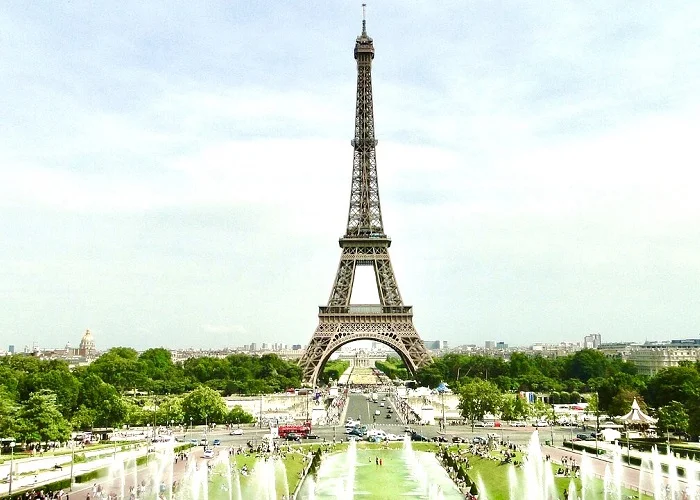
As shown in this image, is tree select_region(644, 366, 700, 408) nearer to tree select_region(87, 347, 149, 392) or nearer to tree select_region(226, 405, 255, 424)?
tree select_region(226, 405, 255, 424)

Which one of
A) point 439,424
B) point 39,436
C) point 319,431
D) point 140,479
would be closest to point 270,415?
point 319,431

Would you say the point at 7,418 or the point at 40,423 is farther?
the point at 40,423

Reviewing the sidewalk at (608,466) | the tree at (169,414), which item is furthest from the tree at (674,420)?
the tree at (169,414)

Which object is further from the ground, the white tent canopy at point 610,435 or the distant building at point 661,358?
the distant building at point 661,358

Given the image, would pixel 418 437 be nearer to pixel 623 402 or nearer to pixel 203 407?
pixel 203 407

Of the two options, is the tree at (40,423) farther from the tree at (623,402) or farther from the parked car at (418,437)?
the tree at (623,402)

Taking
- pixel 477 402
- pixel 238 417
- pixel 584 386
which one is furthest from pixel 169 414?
pixel 584 386

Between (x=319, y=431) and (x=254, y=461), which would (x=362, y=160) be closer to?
(x=319, y=431)
